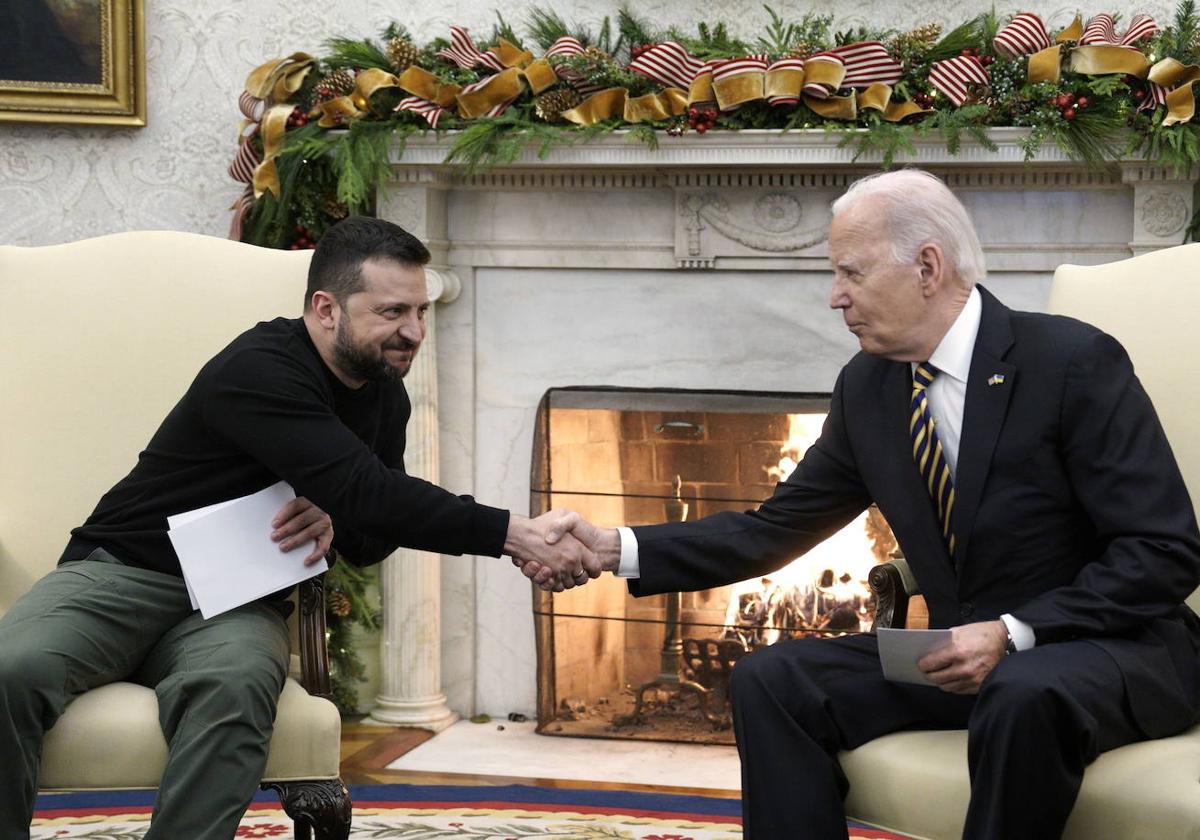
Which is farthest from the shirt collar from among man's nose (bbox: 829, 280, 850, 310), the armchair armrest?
the armchair armrest

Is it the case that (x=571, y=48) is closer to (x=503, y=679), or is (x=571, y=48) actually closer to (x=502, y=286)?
(x=502, y=286)

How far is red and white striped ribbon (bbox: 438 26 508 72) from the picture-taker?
367cm

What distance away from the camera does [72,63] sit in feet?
13.4

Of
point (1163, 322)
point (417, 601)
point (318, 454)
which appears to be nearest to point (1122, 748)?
point (1163, 322)

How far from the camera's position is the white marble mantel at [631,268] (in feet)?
12.1

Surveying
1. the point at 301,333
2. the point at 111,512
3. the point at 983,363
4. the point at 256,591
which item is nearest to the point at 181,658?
the point at 256,591

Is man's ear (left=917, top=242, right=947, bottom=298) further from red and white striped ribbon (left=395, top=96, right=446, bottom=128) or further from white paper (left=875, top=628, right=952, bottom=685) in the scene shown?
red and white striped ribbon (left=395, top=96, right=446, bottom=128)

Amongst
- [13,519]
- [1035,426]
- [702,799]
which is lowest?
[702,799]

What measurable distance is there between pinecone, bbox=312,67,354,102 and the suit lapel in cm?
217

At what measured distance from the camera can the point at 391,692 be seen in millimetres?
4012

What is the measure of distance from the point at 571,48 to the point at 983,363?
184 cm

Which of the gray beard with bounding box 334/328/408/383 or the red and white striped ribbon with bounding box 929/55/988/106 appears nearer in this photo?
the gray beard with bounding box 334/328/408/383

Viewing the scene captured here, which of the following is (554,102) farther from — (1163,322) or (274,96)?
(1163,322)

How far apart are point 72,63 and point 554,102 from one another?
1.45m
